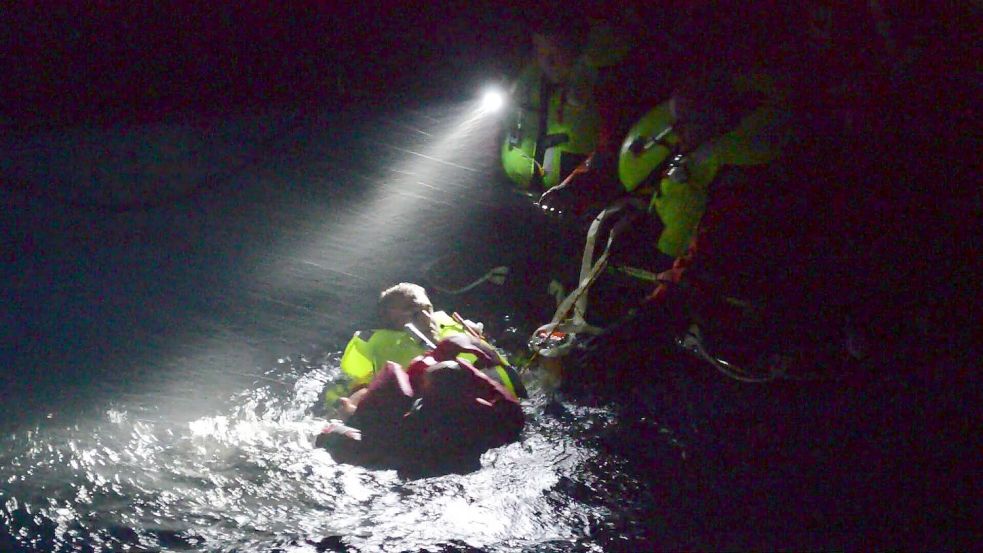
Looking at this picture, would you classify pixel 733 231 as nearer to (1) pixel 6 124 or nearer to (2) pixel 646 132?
(2) pixel 646 132

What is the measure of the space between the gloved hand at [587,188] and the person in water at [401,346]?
927 millimetres

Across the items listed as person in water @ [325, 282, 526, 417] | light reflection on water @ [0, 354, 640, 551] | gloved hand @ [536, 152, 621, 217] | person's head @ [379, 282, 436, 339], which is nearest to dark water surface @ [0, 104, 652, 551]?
light reflection on water @ [0, 354, 640, 551]

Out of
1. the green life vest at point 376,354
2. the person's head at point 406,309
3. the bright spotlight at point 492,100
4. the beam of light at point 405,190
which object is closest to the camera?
the green life vest at point 376,354

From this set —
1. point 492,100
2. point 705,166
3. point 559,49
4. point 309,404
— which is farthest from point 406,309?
point 492,100

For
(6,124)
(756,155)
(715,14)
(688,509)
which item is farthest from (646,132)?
(6,124)

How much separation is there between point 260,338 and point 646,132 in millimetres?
2564

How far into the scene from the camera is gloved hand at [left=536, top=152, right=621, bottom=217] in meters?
4.23

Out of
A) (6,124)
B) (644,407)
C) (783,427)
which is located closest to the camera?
(783,427)

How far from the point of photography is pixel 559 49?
4676mm

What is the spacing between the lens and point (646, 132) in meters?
3.71

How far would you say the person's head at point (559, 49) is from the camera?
4590mm

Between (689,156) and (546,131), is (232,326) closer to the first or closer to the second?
(546,131)

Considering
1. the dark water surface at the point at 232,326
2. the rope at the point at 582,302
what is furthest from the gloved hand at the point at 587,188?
the dark water surface at the point at 232,326

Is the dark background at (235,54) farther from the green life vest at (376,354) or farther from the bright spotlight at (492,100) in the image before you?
the green life vest at (376,354)
